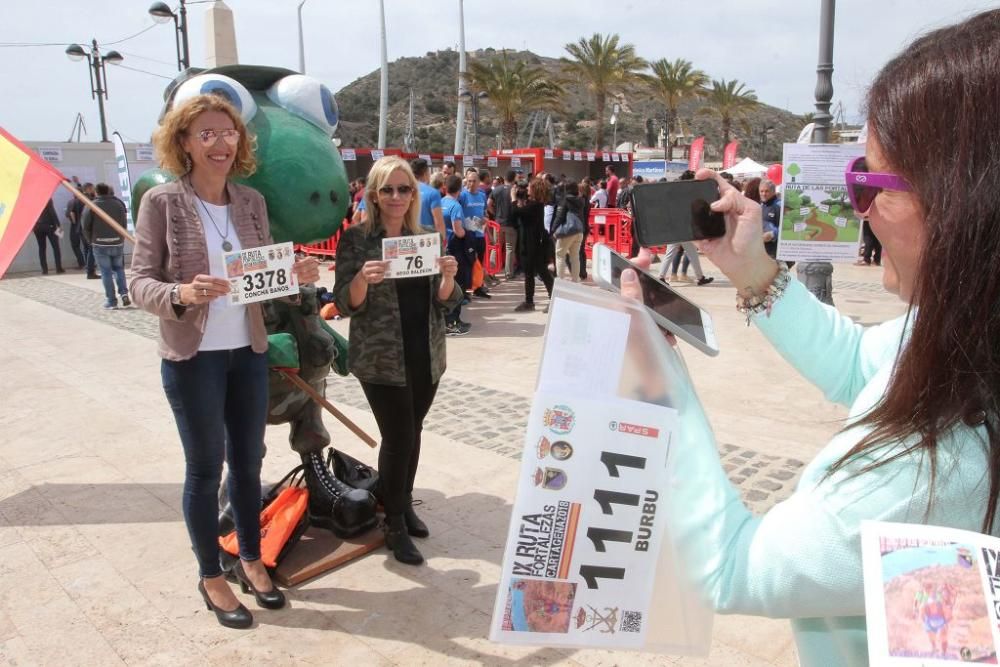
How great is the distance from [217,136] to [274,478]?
2.39 metres

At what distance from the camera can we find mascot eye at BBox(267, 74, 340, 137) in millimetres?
3502

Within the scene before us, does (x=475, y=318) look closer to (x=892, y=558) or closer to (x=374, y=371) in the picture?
(x=374, y=371)

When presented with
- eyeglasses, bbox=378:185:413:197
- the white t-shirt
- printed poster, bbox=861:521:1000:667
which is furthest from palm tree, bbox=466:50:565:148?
printed poster, bbox=861:521:1000:667

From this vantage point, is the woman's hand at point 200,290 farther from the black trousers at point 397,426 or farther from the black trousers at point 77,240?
the black trousers at point 77,240

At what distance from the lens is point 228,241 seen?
2.82m

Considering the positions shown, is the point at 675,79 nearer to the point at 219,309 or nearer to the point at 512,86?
the point at 512,86

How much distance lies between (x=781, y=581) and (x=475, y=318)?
8851 millimetres

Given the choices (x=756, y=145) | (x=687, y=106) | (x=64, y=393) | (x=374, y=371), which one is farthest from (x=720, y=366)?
→ (x=687, y=106)

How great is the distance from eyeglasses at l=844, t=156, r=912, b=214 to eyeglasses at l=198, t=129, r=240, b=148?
90.6 inches

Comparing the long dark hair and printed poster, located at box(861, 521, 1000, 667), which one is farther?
the long dark hair

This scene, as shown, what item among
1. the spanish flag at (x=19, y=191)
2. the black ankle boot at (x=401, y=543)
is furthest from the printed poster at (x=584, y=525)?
the spanish flag at (x=19, y=191)

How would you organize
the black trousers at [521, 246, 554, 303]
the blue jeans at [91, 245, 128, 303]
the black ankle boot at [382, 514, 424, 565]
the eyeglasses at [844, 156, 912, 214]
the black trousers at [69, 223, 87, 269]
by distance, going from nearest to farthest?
the eyeglasses at [844, 156, 912, 214] → the black ankle boot at [382, 514, 424, 565] → the black trousers at [521, 246, 554, 303] → the blue jeans at [91, 245, 128, 303] → the black trousers at [69, 223, 87, 269]

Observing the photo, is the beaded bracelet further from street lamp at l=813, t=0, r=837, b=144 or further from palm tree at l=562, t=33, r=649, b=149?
palm tree at l=562, t=33, r=649, b=149

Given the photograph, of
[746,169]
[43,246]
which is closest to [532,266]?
[43,246]
